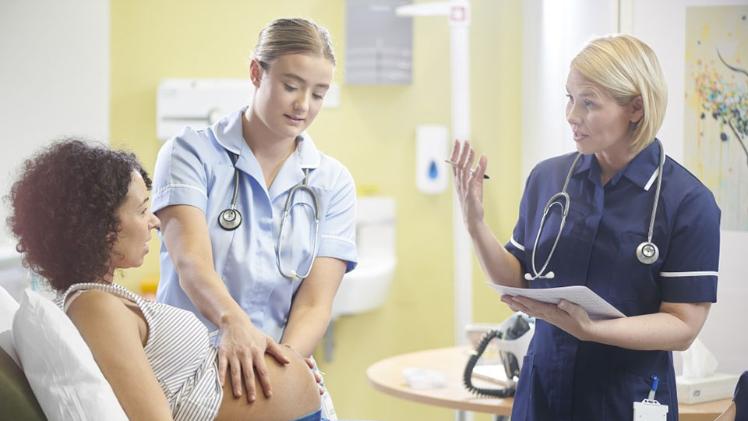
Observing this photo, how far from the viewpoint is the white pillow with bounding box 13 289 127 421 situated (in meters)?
1.34

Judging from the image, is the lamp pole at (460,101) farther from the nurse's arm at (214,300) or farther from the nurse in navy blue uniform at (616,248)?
the nurse's arm at (214,300)

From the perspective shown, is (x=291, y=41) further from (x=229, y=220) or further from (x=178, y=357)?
(x=178, y=357)

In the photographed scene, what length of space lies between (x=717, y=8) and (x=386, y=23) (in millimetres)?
1541

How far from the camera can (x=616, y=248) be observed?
69.1 inches

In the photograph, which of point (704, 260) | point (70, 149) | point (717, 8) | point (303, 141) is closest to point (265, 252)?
point (303, 141)

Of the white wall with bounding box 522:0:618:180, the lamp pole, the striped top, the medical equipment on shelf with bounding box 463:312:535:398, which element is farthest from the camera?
the lamp pole

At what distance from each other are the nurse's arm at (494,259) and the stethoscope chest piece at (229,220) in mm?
446

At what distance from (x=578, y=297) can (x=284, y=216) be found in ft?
1.90

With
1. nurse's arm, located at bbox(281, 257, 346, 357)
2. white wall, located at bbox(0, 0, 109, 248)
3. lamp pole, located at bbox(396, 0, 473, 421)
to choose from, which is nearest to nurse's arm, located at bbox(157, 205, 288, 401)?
nurse's arm, located at bbox(281, 257, 346, 357)

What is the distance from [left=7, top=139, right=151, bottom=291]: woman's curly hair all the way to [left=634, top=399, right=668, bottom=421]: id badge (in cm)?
96

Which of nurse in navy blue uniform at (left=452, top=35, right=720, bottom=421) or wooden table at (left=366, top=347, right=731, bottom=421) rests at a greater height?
nurse in navy blue uniform at (left=452, top=35, right=720, bottom=421)

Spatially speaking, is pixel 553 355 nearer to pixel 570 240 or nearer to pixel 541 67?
pixel 570 240

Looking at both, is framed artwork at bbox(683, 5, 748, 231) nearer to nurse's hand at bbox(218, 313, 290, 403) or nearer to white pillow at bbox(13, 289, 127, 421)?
nurse's hand at bbox(218, 313, 290, 403)

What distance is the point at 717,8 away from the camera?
7.93 feet
